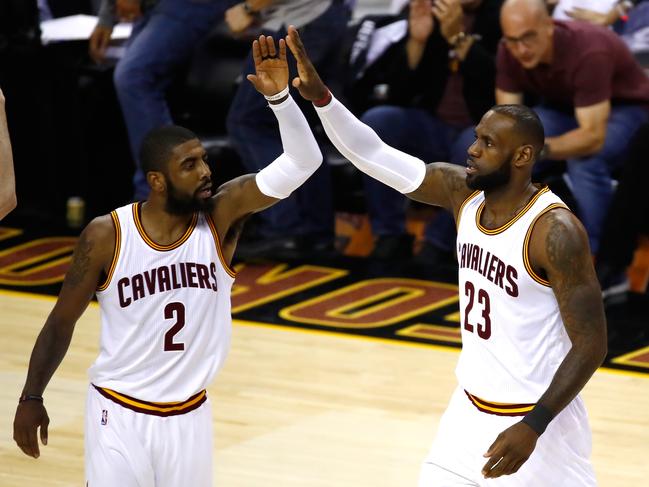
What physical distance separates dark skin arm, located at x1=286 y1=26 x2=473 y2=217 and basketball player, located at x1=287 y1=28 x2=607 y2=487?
0.07ft

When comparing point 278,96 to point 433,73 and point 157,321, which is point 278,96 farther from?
point 433,73

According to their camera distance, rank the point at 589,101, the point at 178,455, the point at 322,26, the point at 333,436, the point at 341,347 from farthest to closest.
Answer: the point at 322,26 → the point at 589,101 → the point at 341,347 → the point at 333,436 → the point at 178,455

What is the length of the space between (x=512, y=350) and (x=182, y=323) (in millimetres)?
949

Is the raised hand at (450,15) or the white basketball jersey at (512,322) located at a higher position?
the white basketball jersey at (512,322)

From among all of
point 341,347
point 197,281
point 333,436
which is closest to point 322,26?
point 341,347

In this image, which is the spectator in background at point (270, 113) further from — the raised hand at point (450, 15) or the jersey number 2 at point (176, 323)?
the jersey number 2 at point (176, 323)

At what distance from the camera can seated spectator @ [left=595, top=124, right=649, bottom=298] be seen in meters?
7.45

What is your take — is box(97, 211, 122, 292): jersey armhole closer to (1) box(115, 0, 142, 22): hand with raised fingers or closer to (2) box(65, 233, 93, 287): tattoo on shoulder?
(2) box(65, 233, 93, 287): tattoo on shoulder

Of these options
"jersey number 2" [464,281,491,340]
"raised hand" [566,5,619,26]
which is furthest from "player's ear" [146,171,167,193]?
"raised hand" [566,5,619,26]

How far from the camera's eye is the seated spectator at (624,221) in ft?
24.4

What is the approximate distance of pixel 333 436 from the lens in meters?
5.63

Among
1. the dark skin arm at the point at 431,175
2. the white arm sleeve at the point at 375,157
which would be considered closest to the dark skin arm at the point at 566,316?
the dark skin arm at the point at 431,175

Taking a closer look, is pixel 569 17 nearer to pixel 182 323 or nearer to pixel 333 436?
pixel 333 436

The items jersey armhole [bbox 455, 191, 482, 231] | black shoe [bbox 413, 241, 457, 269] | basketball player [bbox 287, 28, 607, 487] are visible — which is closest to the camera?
basketball player [bbox 287, 28, 607, 487]
